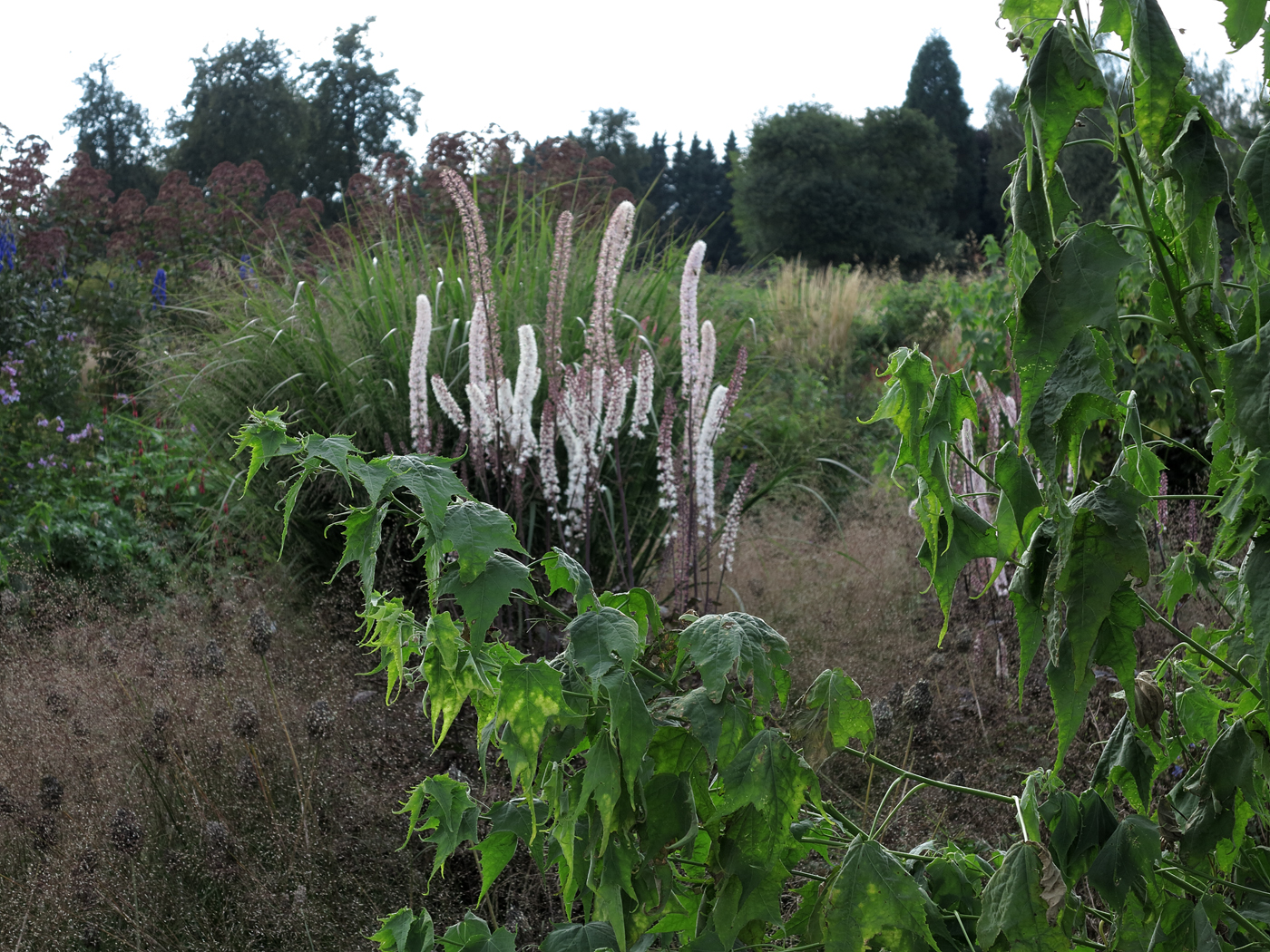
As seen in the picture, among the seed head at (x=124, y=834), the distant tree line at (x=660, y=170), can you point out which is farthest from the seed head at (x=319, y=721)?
the distant tree line at (x=660, y=170)

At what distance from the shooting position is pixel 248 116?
27500 mm

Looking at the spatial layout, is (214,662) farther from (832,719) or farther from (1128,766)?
(1128,766)

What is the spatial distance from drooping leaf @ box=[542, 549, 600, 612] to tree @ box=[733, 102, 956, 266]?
84.4 feet

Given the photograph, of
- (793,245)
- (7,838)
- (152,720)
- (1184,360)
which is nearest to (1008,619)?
(1184,360)

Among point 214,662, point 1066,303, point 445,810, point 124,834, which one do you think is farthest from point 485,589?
point 214,662

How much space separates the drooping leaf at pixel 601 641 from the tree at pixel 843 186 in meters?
25.8

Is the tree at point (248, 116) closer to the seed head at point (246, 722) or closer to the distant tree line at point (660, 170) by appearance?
the distant tree line at point (660, 170)

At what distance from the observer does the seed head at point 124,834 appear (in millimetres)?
2109

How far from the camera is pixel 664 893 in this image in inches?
36.7

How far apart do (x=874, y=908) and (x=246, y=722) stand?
1.94 meters

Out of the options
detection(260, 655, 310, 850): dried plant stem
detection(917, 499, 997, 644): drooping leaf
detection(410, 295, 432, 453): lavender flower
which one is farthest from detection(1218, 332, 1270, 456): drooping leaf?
detection(410, 295, 432, 453): lavender flower

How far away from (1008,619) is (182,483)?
16.2 feet

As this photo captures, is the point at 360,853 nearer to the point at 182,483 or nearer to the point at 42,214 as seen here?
the point at 182,483

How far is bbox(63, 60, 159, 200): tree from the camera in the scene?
98.7 ft
